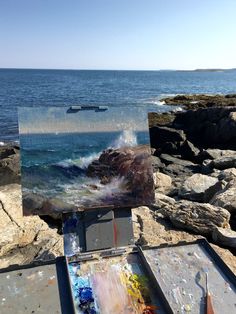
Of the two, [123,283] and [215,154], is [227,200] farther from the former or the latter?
[215,154]

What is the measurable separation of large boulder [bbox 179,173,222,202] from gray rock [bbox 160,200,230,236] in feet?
7.55

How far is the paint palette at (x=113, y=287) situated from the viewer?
126 inches

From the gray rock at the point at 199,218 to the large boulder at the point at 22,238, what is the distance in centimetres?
173

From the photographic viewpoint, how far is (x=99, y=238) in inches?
158

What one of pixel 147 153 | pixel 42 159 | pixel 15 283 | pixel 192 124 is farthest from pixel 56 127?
pixel 192 124

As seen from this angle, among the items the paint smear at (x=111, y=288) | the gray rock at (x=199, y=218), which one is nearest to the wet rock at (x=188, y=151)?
the gray rock at (x=199, y=218)

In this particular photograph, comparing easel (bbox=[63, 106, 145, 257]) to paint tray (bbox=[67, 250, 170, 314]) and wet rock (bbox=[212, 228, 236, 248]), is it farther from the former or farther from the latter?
wet rock (bbox=[212, 228, 236, 248])

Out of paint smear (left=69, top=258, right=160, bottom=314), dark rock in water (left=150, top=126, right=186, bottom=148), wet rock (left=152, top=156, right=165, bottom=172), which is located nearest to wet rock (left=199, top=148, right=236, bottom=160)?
wet rock (left=152, top=156, right=165, bottom=172)

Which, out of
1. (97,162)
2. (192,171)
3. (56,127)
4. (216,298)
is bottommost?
(192,171)

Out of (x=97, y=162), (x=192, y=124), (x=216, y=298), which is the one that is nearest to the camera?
(x=216, y=298)

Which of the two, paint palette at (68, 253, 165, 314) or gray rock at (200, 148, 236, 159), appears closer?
paint palette at (68, 253, 165, 314)

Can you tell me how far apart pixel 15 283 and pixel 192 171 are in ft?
36.9

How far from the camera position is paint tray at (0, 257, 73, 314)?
3107 mm

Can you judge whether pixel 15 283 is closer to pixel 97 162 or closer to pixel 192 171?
pixel 97 162
